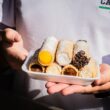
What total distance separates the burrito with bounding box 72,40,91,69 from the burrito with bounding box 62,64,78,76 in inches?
0.6

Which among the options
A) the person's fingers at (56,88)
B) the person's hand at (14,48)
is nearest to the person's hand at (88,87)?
the person's fingers at (56,88)

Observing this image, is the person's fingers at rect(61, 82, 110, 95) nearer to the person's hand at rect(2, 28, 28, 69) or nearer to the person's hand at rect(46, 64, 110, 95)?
the person's hand at rect(46, 64, 110, 95)

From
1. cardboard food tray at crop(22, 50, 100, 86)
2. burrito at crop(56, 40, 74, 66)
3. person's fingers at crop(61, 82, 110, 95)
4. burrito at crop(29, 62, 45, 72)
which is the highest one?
burrito at crop(56, 40, 74, 66)

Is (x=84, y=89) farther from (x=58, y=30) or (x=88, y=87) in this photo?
(x=58, y=30)

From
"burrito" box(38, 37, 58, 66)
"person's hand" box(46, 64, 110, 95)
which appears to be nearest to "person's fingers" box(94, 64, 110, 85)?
"person's hand" box(46, 64, 110, 95)

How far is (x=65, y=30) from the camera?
0.82 metres

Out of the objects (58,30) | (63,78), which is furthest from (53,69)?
(58,30)

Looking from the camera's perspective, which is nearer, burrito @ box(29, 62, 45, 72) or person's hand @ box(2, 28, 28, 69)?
burrito @ box(29, 62, 45, 72)

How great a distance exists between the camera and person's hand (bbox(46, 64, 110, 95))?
25.6 inches

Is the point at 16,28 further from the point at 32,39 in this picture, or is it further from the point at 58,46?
the point at 58,46

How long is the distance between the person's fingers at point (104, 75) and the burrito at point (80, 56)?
5 cm

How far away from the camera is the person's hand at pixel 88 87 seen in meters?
0.65

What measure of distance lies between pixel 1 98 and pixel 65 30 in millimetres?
594

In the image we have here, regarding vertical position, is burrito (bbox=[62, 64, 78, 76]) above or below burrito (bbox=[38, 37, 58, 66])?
below
